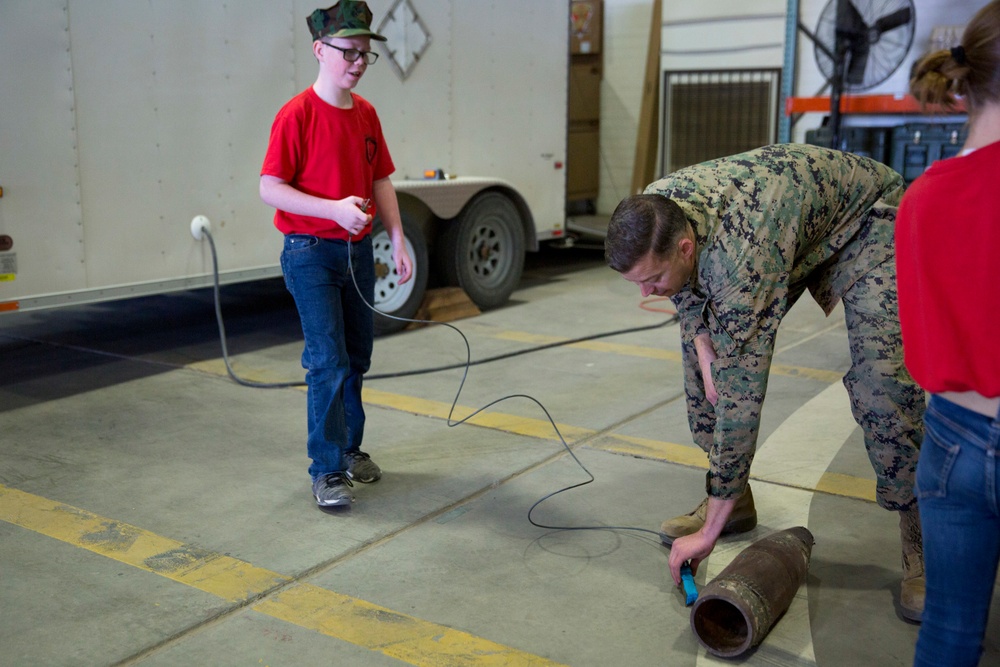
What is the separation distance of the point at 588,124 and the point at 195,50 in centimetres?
674

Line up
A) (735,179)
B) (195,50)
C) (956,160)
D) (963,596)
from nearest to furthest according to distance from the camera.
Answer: (956,160)
(963,596)
(735,179)
(195,50)

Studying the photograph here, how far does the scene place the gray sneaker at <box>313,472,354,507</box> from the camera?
3.86 m

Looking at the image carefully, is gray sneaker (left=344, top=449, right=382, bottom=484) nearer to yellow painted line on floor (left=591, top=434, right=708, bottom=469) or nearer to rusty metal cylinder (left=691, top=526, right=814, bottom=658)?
yellow painted line on floor (left=591, top=434, right=708, bottom=469)

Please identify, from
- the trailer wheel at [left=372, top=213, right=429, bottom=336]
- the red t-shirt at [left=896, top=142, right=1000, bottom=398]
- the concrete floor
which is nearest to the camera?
the red t-shirt at [left=896, top=142, right=1000, bottom=398]

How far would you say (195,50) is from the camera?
19.2 ft

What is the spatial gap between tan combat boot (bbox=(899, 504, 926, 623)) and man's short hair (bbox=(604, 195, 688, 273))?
1207mm

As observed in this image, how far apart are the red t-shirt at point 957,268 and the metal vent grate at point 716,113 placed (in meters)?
10.3

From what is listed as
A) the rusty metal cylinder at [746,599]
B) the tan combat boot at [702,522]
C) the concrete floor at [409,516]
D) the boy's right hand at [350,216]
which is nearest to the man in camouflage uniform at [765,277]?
the rusty metal cylinder at [746,599]

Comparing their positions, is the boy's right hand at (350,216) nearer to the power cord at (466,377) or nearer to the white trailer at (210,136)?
the power cord at (466,377)

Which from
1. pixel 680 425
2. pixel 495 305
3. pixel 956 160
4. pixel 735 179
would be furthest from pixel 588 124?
pixel 956 160

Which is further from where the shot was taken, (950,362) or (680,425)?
(680,425)

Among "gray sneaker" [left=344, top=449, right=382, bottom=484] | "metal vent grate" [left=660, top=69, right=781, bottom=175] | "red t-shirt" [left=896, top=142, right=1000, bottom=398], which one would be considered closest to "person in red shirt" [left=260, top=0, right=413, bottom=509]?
"gray sneaker" [left=344, top=449, right=382, bottom=484]

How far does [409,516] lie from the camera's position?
3.83 metres

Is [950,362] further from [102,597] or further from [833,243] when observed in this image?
[102,597]
